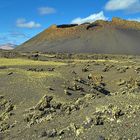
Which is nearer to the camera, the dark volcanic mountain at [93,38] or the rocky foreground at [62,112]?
the rocky foreground at [62,112]

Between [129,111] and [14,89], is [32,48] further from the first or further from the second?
[129,111]

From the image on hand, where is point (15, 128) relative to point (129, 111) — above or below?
below

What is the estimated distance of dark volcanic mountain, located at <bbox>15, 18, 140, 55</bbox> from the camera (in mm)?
132375

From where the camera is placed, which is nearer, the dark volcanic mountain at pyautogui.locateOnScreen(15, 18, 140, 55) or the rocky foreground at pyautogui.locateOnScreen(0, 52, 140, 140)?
the rocky foreground at pyautogui.locateOnScreen(0, 52, 140, 140)

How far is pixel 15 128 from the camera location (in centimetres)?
1973

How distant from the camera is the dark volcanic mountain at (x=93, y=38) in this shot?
5212 inches

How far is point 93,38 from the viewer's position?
139500 mm

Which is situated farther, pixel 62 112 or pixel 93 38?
pixel 93 38

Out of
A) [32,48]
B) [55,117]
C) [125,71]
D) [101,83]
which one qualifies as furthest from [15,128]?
[32,48]

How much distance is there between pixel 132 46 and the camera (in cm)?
13225

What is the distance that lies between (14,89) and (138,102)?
1488 centimetres

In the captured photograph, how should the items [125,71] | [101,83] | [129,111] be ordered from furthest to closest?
[125,71] < [101,83] < [129,111]

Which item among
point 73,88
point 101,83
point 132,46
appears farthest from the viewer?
point 132,46

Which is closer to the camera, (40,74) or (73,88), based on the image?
(73,88)
